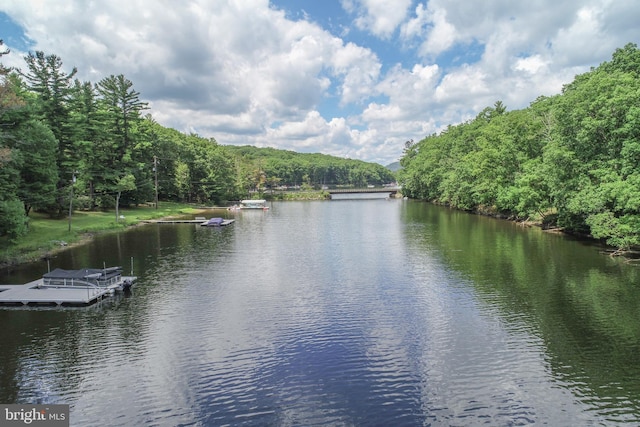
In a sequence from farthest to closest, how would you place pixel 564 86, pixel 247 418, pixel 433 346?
pixel 564 86
pixel 433 346
pixel 247 418

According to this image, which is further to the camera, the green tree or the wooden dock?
the green tree

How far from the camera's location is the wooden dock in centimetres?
2703

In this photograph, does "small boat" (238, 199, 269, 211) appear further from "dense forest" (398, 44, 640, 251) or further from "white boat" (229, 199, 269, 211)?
"dense forest" (398, 44, 640, 251)

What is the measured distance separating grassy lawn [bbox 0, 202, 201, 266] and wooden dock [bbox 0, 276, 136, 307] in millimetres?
12352

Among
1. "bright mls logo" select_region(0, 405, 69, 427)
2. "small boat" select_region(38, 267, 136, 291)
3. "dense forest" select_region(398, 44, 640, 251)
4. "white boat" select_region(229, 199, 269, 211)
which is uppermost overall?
"dense forest" select_region(398, 44, 640, 251)

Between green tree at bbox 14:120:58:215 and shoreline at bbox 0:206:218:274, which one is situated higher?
green tree at bbox 14:120:58:215

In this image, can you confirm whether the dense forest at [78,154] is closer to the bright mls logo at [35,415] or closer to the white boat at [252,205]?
the white boat at [252,205]

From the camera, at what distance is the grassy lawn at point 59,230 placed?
4099cm

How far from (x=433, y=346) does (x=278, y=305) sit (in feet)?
35.5

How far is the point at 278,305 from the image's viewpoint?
27250 mm

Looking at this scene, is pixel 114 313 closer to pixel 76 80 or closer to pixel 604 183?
pixel 604 183

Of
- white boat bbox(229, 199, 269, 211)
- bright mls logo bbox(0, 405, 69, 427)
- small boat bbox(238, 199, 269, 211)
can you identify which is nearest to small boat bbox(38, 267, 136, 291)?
bright mls logo bbox(0, 405, 69, 427)

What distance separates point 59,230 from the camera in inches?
2095

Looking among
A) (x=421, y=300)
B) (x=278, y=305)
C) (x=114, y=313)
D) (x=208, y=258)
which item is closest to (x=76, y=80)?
(x=208, y=258)
